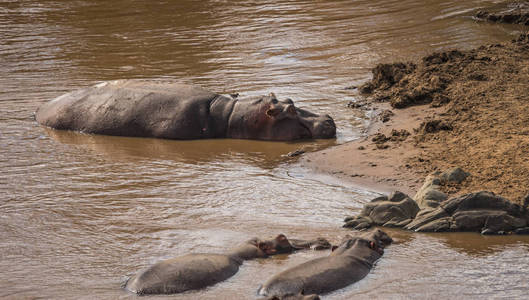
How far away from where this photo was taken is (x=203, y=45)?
51.4 ft

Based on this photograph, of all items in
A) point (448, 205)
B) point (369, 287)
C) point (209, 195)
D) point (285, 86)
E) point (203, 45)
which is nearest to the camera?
point (369, 287)

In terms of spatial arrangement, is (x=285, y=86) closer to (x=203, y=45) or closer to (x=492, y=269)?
(x=203, y=45)

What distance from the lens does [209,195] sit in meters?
7.27

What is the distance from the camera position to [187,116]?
31.3 ft

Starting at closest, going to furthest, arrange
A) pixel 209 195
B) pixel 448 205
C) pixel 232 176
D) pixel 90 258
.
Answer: pixel 90 258
pixel 448 205
pixel 209 195
pixel 232 176

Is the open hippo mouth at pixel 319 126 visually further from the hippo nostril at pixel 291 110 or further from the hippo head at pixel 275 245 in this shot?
the hippo head at pixel 275 245

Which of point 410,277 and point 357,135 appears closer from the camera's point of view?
point 410,277

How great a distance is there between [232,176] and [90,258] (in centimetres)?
239

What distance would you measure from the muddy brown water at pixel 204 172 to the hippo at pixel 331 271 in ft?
0.25

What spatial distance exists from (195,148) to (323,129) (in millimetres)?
1496

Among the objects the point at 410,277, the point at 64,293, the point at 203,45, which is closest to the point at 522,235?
the point at 410,277

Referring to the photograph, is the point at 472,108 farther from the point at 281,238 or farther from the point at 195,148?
the point at 281,238

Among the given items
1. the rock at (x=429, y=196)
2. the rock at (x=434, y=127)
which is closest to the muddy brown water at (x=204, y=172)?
the rock at (x=429, y=196)

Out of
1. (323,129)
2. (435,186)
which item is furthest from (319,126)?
(435,186)
